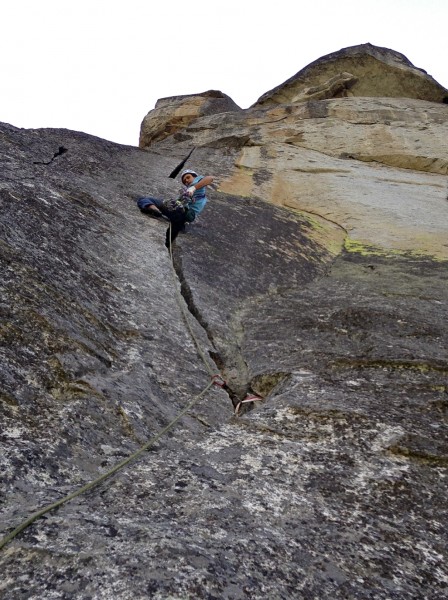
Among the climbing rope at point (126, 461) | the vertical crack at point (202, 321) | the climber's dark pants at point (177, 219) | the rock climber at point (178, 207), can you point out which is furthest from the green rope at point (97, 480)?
the rock climber at point (178, 207)

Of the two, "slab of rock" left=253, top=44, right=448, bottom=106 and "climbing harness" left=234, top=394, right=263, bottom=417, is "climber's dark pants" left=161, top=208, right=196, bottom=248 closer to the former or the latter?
"climbing harness" left=234, top=394, right=263, bottom=417

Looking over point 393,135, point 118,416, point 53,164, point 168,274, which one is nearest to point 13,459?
point 118,416

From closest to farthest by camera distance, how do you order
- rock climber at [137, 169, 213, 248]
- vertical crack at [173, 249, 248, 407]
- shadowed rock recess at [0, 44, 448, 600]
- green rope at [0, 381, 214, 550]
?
green rope at [0, 381, 214, 550] < shadowed rock recess at [0, 44, 448, 600] < vertical crack at [173, 249, 248, 407] < rock climber at [137, 169, 213, 248]

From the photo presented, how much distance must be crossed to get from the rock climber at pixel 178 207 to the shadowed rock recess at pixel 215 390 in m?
0.21

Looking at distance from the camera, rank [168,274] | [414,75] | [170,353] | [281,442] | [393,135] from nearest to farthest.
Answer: [281,442], [170,353], [168,274], [393,135], [414,75]

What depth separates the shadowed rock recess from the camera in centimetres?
308

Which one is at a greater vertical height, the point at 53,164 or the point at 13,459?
the point at 53,164

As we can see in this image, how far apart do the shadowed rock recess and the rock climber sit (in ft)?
0.68

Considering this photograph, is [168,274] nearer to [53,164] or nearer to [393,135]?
[53,164]

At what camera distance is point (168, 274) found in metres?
7.54

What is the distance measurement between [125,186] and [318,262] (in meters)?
3.22

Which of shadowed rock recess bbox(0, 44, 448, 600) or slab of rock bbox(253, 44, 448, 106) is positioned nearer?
shadowed rock recess bbox(0, 44, 448, 600)

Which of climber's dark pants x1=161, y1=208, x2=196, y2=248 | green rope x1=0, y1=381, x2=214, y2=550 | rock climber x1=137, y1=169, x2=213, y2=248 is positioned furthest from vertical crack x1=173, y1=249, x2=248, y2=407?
rock climber x1=137, y1=169, x2=213, y2=248

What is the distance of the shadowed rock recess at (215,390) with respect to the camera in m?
3.08
